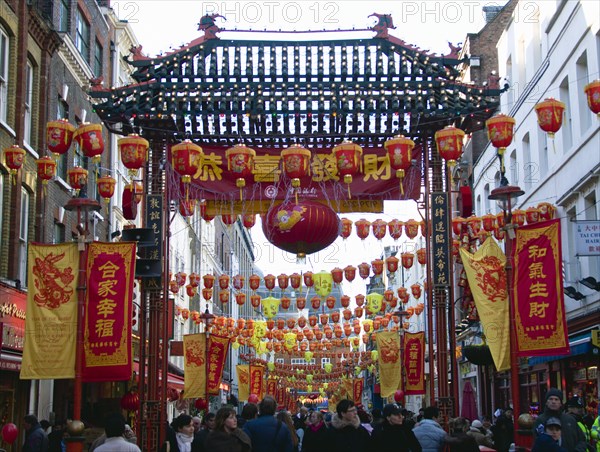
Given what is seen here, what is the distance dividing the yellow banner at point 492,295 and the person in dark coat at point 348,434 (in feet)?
17.7

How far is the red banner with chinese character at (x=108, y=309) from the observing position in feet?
52.4

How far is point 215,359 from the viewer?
29.2m

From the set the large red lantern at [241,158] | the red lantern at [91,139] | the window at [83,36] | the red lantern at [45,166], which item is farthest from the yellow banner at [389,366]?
the window at [83,36]

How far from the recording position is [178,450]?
13.9m

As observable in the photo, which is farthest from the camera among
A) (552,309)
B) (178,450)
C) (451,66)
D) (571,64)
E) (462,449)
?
(571,64)

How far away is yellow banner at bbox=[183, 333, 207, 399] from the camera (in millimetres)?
28188

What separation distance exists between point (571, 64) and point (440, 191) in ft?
22.6

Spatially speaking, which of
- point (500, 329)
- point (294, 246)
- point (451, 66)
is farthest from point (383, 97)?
point (500, 329)

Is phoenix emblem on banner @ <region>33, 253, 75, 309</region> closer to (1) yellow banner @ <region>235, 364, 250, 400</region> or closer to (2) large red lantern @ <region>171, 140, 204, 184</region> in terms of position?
(2) large red lantern @ <region>171, 140, 204, 184</region>

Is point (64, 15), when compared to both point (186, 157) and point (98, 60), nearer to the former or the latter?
point (98, 60)

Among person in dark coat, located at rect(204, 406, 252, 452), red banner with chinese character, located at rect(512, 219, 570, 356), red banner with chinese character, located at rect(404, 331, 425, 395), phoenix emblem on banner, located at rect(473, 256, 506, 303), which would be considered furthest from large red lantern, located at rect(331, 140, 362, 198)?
red banner with chinese character, located at rect(404, 331, 425, 395)

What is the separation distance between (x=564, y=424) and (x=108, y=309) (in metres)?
8.04

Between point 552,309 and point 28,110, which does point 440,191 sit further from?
point 28,110

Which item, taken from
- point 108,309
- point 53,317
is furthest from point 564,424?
point 53,317
